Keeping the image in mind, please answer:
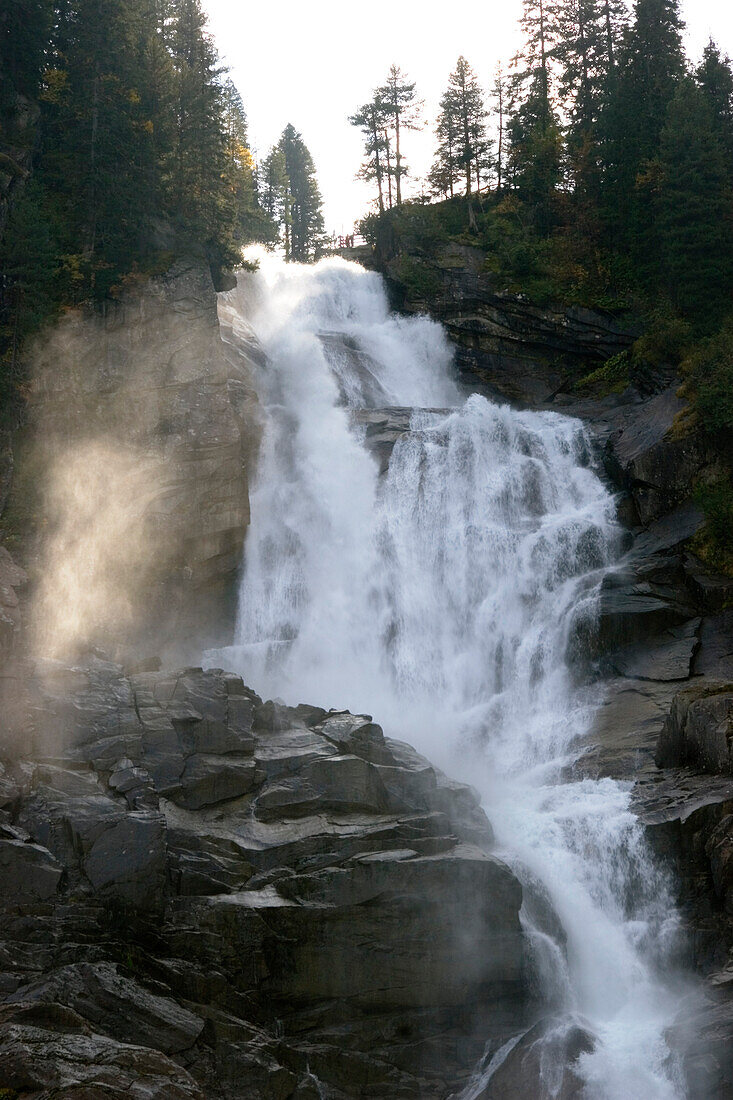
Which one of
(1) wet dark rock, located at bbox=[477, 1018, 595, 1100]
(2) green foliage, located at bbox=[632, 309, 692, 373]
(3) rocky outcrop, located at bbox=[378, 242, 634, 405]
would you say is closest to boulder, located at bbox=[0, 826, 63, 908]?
(1) wet dark rock, located at bbox=[477, 1018, 595, 1100]

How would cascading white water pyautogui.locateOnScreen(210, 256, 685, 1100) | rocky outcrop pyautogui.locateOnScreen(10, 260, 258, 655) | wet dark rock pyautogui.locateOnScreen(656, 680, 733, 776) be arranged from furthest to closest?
rocky outcrop pyautogui.locateOnScreen(10, 260, 258, 655), wet dark rock pyautogui.locateOnScreen(656, 680, 733, 776), cascading white water pyautogui.locateOnScreen(210, 256, 685, 1100)

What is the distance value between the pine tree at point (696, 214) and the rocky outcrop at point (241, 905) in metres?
24.4

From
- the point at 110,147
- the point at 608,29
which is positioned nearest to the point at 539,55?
the point at 608,29

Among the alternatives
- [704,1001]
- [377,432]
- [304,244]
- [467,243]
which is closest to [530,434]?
[377,432]

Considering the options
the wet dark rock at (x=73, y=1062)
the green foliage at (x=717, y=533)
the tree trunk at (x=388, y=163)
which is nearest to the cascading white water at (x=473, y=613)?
the green foliage at (x=717, y=533)

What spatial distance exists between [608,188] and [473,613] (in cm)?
2410

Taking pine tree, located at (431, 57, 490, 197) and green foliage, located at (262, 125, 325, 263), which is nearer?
pine tree, located at (431, 57, 490, 197)

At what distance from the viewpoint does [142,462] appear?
2664 cm

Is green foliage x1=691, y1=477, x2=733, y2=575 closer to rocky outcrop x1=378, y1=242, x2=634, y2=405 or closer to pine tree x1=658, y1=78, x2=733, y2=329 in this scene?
pine tree x1=658, y1=78, x2=733, y2=329

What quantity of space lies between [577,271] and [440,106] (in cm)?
1763

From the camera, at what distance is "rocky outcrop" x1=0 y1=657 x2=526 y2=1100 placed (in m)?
13.7

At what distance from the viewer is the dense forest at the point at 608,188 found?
33.7 metres

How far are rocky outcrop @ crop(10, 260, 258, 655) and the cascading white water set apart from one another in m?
1.93

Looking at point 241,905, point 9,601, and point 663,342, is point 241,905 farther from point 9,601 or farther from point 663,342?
point 663,342
